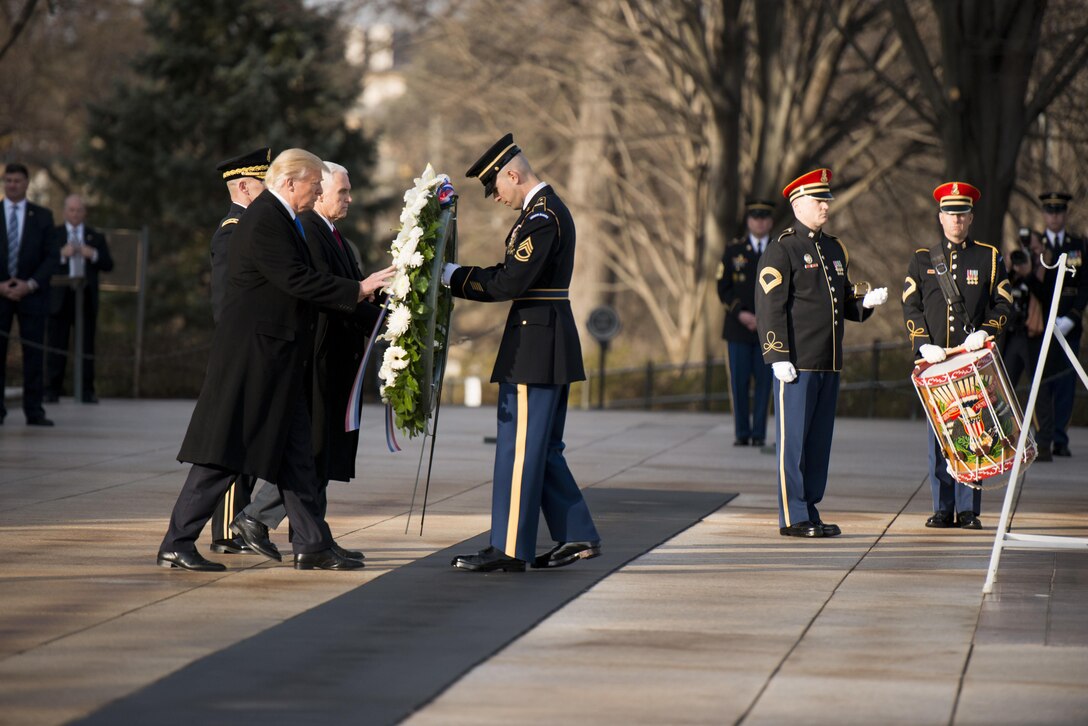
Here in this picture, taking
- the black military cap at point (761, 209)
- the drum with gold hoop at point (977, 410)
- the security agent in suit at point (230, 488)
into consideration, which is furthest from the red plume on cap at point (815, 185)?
the black military cap at point (761, 209)

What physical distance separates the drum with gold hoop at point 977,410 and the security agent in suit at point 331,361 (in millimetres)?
2909

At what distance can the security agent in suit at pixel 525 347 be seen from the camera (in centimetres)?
820

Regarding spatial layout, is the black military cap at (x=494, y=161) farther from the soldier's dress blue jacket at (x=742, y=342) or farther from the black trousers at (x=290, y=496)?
the soldier's dress blue jacket at (x=742, y=342)

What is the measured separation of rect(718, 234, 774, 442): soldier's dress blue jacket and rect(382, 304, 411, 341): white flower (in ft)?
25.6

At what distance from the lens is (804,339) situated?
392 inches

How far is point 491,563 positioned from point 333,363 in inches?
49.0

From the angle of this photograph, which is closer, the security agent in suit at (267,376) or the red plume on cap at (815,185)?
the security agent in suit at (267,376)

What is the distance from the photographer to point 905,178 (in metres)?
31.0

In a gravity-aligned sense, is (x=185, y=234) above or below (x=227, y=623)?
above

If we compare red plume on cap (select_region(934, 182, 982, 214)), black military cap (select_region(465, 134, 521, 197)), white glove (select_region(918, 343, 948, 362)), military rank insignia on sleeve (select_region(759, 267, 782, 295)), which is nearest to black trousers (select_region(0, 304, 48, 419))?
military rank insignia on sleeve (select_region(759, 267, 782, 295))

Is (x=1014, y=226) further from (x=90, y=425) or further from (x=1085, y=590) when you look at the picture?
(x=1085, y=590)

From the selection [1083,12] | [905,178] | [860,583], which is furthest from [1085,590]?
[905,178]

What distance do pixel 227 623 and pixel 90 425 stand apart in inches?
380

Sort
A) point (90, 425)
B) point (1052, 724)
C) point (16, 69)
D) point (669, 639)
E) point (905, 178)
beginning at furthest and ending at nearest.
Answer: point (16, 69), point (905, 178), point (90, 425), point (669, 639), point (1052, 724)
